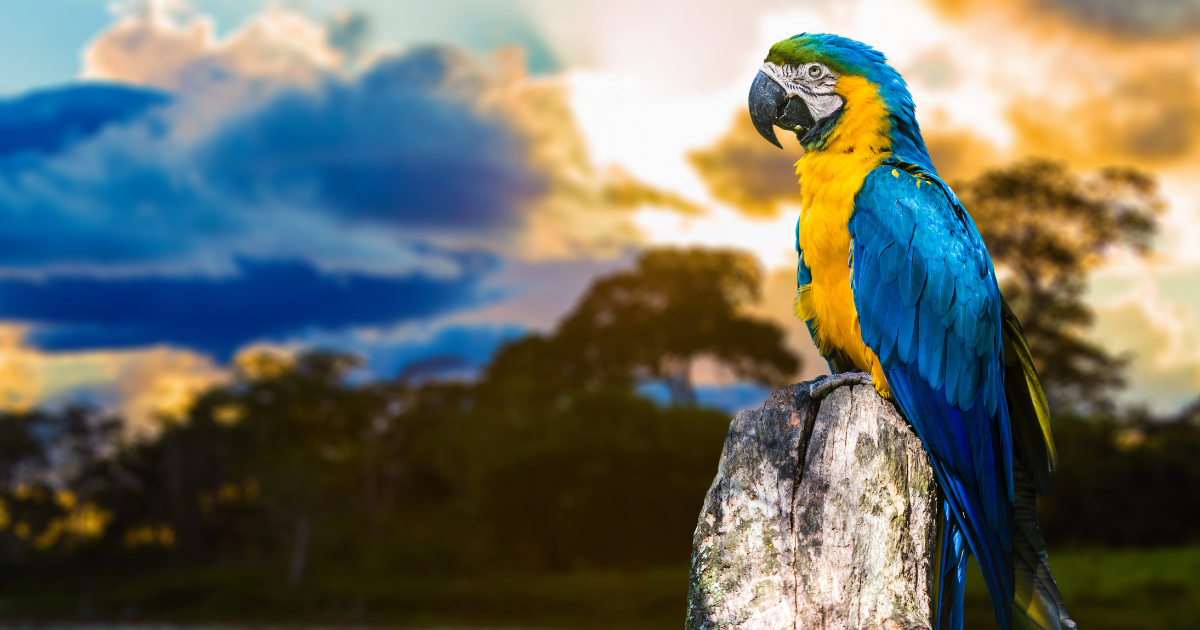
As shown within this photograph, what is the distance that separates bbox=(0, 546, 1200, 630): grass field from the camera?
13820 mm

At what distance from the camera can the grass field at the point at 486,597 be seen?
45.3ft

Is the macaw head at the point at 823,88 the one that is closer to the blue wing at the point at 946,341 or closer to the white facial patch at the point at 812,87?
the white facial patch at the point at 812,87

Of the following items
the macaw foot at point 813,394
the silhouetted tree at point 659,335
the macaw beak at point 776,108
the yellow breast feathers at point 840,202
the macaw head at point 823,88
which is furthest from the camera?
the silhouetted tree at point 659,335

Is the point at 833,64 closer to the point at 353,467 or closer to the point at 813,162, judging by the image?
the point at 813,162

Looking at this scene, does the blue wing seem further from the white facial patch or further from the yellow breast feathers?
the white facial patch

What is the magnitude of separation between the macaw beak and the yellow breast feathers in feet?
0.56

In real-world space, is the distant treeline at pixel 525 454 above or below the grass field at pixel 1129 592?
above

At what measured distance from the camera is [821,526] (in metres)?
2.70

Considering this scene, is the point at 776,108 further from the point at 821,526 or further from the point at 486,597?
the point at 486,597

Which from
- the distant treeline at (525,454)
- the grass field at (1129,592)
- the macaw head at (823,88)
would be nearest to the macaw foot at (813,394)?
the macaw head at (823,88)

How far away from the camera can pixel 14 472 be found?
29.7m

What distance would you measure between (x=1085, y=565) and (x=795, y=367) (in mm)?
13455

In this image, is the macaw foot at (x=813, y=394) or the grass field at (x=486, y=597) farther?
the grass field at (x=486, y=597)

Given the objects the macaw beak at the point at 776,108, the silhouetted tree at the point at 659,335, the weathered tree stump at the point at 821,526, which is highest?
the silhouetted tree at the point at 659,335
